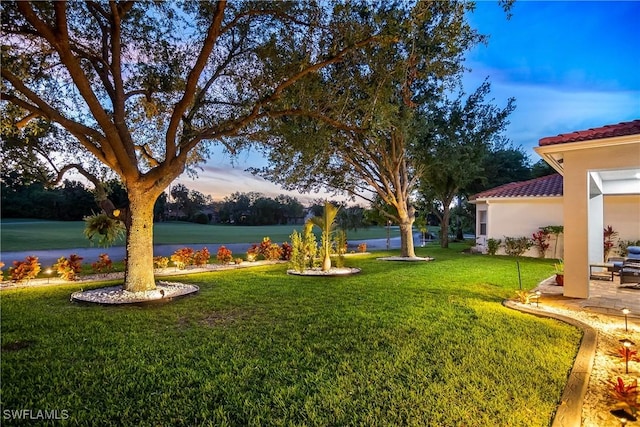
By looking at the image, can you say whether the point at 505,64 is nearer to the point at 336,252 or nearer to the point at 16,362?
the point at 336,252

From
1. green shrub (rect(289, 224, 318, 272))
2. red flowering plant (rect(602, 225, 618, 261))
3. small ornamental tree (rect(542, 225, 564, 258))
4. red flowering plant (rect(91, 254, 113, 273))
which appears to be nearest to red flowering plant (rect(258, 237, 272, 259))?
Result: green shrub (rect(289, 224, 318, 272))

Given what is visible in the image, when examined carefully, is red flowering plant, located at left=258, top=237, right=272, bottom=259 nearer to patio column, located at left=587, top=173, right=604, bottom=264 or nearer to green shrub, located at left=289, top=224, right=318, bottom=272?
green shrub, located at left=289, top=224, right=318, bottom=272

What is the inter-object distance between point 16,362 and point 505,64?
18838 millimetres

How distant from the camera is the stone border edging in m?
2.93

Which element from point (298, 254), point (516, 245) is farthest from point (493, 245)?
point (298, 254)

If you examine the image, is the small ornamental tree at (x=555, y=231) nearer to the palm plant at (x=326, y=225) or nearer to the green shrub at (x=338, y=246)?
the green shrub at (x=338, y=246)

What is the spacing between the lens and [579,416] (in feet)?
9.73

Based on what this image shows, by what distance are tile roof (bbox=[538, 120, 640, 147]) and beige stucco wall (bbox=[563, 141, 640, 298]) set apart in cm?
37

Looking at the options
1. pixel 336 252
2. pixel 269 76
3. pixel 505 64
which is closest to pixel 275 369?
pixel 269 76

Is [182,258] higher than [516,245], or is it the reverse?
[516,245]

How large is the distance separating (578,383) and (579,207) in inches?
213

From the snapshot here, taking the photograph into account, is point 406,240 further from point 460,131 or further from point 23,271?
point 23,271

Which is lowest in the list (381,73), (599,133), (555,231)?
(555,231)

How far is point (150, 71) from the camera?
9.28 m
